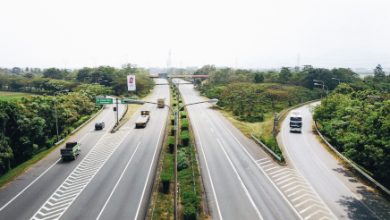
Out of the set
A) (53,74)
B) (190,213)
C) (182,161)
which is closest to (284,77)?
(182,161)

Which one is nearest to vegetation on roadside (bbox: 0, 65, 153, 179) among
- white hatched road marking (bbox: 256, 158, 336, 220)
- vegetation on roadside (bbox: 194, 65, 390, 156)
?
white hatched road marking (bbox: 256, 158, 336, 220)

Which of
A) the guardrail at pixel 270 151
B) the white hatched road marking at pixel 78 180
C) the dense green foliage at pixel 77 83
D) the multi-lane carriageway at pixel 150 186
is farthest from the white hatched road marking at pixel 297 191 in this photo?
the dense green foliage at pixel 77 83

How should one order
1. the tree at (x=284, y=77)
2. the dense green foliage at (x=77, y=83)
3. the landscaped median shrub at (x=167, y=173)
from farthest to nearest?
the tree at (x=284, y=77) < the dense green foliage at (x=77, y=83) < the landscaped median shrub at (x=167, y=173)

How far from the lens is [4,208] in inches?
1266

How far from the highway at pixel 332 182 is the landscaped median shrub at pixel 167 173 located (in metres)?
16.7

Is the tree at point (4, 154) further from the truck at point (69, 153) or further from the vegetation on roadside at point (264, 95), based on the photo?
the vegetation on roadside at point (264, 95)

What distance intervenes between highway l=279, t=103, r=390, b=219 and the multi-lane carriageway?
0.41 feet

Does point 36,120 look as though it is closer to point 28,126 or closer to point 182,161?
point 28,126

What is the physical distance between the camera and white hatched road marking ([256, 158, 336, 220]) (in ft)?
99.7

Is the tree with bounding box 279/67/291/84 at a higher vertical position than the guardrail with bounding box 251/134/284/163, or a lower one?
higher

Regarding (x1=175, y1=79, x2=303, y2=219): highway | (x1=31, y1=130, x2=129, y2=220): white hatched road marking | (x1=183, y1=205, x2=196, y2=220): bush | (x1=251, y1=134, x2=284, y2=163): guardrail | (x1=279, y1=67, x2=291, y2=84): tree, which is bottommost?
(x1=31, y1=130, x2=129, y2=220): white hatched road marking

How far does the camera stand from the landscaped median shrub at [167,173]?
117ft

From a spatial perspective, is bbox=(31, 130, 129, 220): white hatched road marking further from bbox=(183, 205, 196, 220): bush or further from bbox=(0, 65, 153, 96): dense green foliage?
bbox=(0, 65, 153, 96): dense green foliage

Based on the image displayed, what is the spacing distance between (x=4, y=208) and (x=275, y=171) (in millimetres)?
31571
